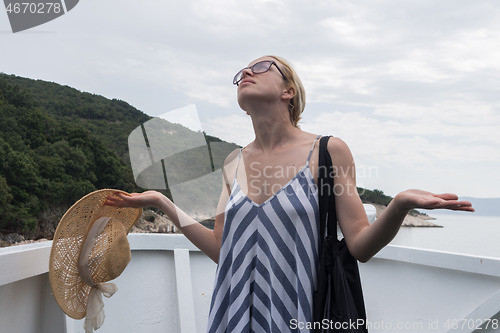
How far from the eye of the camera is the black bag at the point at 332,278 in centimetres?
104

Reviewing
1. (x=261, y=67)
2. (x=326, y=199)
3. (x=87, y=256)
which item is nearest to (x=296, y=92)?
(x=261, y=67)

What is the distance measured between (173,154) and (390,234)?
31.9 inches

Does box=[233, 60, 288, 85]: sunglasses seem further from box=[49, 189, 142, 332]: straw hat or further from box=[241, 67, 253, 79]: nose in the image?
box=[49, 189, 142, 332]: straw hat

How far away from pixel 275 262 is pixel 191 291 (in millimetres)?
1539

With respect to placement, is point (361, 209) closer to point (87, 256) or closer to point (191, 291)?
point (87, 256)

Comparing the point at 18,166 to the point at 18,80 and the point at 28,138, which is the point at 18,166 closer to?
the point at 28,138

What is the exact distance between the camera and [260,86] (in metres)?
1.21

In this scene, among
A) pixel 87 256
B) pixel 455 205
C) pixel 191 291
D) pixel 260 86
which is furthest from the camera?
pixel 191 291

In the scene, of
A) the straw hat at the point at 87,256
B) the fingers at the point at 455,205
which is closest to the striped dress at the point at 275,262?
the fingers at the point at 455,205

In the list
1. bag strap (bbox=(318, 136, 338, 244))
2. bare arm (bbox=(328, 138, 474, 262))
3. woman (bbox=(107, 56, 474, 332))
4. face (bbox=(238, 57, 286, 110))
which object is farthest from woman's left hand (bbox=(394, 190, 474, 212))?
face (bbox=(238, 57, 286, 110))

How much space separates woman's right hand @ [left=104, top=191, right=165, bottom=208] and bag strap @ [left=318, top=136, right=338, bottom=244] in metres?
0.45

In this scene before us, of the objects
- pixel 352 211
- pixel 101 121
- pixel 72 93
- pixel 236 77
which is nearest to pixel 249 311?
pixel 352 211

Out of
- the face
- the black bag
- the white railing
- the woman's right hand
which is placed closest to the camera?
the black bag

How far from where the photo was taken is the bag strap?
3.71ft
